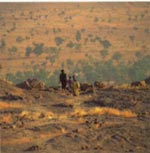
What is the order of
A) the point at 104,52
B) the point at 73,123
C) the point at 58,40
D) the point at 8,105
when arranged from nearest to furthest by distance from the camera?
the point at 73,123 → the point at 8,105 → the point at 104,52 → the point at 58,40

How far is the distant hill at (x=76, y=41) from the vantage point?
320 ft

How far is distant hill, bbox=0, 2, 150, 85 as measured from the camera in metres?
97.6

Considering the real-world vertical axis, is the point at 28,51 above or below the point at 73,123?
above

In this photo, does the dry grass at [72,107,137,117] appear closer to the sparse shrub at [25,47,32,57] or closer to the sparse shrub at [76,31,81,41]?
the sparse shrub at [25,47,32,57]

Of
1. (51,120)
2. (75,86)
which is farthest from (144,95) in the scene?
(51,120)

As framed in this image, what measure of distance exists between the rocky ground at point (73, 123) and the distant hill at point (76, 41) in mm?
52034

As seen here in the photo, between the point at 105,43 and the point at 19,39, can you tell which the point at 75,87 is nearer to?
the point at 19,39

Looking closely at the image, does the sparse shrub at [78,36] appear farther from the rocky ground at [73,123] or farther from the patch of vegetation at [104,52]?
the rocky ground at [73,123]

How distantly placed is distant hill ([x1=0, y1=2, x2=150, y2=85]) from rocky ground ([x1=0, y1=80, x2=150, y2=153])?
2049 inches

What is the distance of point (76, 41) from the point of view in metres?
120

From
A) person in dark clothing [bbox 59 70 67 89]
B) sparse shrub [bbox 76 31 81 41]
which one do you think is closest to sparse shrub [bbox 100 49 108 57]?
sparse shrub [bbox 76 31 81 41]

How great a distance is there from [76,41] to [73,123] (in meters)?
98.8

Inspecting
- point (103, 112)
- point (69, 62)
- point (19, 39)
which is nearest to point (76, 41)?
point (19, 39)

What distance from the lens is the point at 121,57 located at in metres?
112
